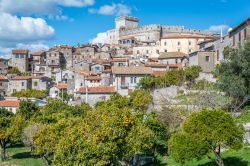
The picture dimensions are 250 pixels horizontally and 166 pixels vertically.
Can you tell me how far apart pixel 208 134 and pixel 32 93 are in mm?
53383

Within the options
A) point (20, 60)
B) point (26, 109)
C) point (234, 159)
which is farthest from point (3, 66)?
point (234, 159)

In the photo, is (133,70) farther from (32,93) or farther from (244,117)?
(244,117)

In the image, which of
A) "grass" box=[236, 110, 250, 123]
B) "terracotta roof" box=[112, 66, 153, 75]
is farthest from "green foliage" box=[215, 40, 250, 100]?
"terracotta roof" box=[112, 66, 153, 75]

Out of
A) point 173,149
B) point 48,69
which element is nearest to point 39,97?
point 48,69

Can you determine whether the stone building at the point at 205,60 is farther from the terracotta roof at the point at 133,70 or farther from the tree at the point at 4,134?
the tree at the point at 4,134

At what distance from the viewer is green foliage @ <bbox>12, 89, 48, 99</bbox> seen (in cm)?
6716

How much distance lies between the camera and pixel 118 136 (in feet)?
64.0

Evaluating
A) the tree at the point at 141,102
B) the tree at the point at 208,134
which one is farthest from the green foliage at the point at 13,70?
the tree at the point at 208,134

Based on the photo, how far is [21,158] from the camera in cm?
3634

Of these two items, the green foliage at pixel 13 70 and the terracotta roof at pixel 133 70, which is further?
the green foliage at pixel 13 70

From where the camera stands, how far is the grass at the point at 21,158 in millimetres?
33338

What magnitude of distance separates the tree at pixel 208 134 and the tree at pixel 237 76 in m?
12.1

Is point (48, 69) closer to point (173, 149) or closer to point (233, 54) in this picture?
point (233, 54)

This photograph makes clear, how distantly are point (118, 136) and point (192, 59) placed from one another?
41.6 metres
